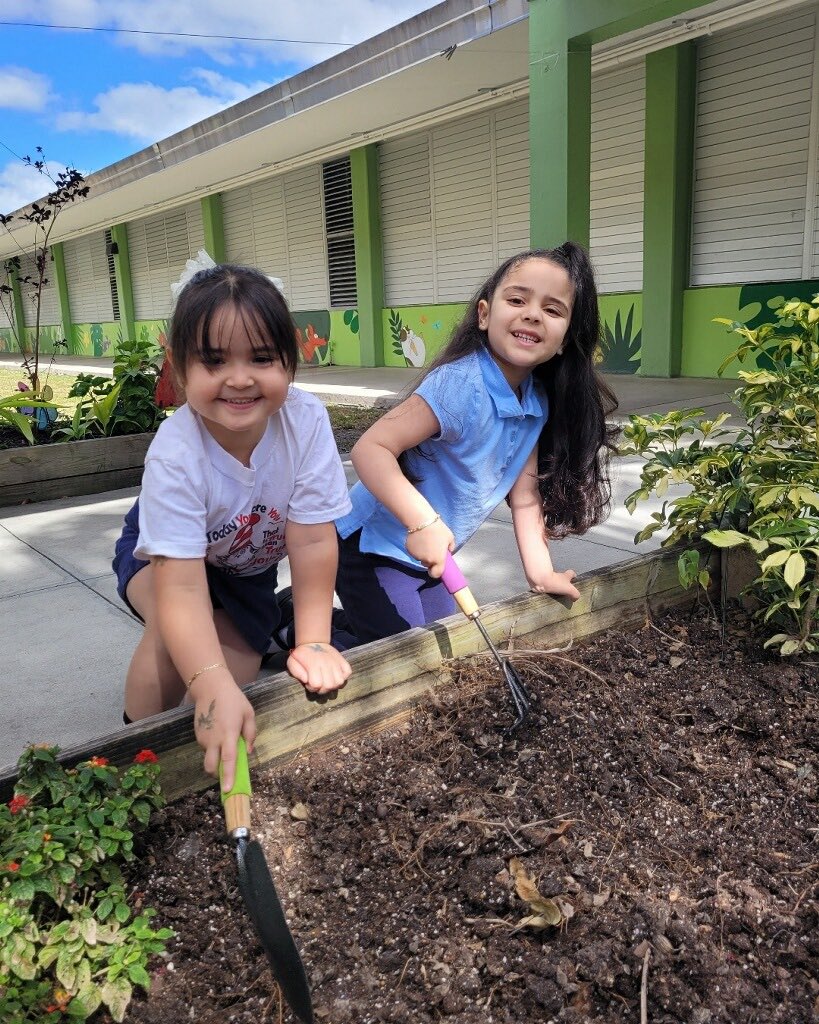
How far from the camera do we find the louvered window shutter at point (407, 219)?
11.9m

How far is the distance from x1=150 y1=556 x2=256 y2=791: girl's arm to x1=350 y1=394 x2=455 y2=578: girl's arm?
20.5 inches

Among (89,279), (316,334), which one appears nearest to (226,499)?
(316,334)

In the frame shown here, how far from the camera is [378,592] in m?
2.38

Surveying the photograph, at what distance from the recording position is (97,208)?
703 inches

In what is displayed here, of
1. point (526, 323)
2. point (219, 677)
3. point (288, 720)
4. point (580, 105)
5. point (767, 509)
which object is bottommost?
point (288, 720)

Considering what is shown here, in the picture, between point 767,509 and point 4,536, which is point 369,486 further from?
point 4,536

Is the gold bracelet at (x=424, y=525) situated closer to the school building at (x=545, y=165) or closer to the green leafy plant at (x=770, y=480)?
the green leafy plant at (x=770, y=480)

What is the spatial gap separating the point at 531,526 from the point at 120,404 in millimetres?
3941

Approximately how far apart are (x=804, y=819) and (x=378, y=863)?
76 centimetres

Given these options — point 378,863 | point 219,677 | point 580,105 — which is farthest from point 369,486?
point 580,105

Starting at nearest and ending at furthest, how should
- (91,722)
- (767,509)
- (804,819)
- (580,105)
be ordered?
1. (804,819)
2. (767,509)
3. (91,722)
4. (580,105)

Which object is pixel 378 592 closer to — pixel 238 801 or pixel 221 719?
pixel 221 719

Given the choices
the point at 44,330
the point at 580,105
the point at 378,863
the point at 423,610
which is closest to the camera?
the point at 378,863

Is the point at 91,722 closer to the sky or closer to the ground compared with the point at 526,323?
closer to the ground
